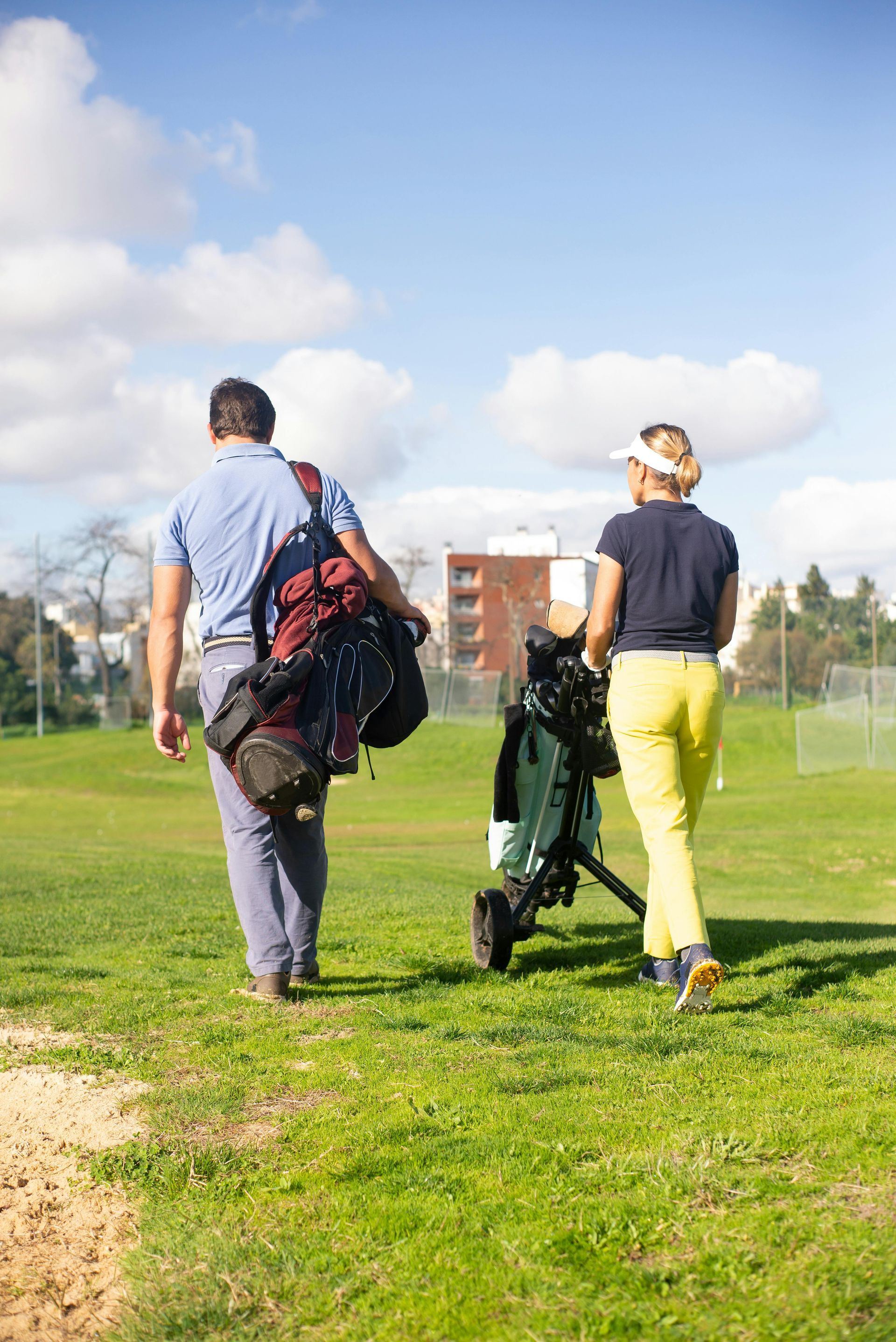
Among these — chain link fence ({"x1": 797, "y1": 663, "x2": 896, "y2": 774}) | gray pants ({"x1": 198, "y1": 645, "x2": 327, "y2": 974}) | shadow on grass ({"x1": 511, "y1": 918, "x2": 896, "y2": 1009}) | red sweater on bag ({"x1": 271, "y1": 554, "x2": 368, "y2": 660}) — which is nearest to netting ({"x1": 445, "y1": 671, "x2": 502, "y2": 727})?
chain link fence ({"x1": 797, "y1": 663, "x2": 896, "y2": 774})

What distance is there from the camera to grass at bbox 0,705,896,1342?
220 cm

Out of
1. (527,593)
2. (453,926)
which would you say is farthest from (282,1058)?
(527,593)

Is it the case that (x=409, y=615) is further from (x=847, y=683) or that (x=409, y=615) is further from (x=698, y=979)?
(x=847, y=683)

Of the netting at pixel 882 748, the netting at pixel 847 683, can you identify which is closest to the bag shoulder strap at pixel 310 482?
the netting at pixel 882 748

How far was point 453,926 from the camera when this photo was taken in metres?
6.53

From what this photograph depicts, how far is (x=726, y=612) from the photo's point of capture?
15.3 ft

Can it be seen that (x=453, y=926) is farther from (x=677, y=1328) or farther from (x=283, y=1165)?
(x=677, y=1328)

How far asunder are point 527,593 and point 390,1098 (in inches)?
2790

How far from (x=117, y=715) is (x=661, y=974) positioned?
187 ft

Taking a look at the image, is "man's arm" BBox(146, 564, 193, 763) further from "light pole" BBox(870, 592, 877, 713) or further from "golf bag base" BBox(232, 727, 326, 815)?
"light pole" BBox(870, 592, 877, 713)

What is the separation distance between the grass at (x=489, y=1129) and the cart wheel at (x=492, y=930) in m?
0.11

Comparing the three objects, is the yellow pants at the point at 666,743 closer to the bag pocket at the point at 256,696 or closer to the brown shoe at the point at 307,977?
the bag pocket at the point at 256,696

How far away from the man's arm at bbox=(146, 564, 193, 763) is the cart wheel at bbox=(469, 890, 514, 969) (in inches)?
58.0

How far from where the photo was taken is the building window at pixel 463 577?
100812 millimetres
